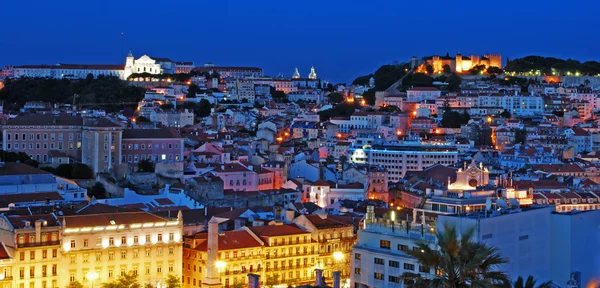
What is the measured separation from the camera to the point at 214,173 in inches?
1884

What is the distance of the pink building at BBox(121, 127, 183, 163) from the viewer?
48.6m

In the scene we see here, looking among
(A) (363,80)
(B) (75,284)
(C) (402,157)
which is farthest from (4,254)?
(A) (363,80)

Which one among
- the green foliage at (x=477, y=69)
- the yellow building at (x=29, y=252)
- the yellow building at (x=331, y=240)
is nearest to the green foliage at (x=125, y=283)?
the yellow building at (x=29, y=252)

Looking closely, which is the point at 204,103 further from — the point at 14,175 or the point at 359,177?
the point at 14,175

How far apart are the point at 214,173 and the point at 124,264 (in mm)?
17240

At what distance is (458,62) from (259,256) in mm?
75151

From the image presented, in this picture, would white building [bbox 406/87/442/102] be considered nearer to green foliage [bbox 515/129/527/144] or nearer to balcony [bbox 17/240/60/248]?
green foliage [bbox 515/129/527/144]

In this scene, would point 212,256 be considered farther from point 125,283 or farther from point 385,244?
point 385,244

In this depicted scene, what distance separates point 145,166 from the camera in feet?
157

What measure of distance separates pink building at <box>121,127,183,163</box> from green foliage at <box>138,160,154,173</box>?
66cm

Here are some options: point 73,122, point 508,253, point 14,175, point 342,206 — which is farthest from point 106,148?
point 508,253

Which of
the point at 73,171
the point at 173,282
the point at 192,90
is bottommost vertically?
the point at 173,282

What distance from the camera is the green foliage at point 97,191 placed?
139 feet

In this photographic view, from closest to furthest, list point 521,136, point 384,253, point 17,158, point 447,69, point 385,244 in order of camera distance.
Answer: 1. point 384,253
2. point 385,244
3. point 17,158
4. point 521,136
5. point 447,69
